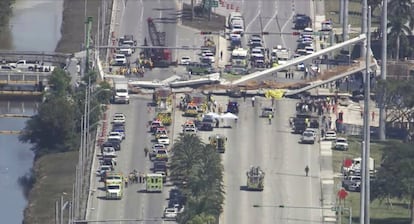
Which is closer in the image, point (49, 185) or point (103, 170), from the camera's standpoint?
point (103, 170)

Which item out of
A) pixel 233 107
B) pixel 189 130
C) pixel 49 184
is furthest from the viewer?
pixel 233 107

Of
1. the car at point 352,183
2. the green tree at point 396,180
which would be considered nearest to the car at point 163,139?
the car at point 352,183

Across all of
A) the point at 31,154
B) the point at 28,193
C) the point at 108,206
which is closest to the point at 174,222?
the point at 108,206

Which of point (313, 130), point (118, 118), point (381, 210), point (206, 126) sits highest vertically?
point (118, 118)

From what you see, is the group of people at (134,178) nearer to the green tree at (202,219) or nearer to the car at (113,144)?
the car at (113,144)

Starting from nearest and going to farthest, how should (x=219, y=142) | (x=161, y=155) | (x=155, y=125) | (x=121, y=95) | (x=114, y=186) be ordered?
(x=114, y=186) → (x=161, y=155) → (x=219, y=142) → (x=155, y=125) → (x=121, y=95)

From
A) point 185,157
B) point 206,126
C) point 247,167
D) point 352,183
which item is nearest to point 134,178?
point 185,157

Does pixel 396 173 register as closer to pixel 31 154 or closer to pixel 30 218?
pixel 30 218

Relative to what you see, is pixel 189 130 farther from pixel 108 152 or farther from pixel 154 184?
pixel 154 184
